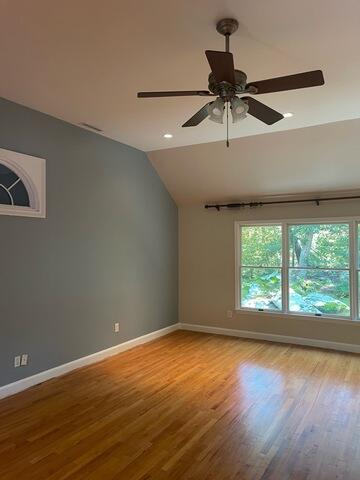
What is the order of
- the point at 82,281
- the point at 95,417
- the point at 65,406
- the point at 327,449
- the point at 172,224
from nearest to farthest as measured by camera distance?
the point at 327,449, the point at 95,417, the point at 65,406, the point at 82,281, the point at 172,224

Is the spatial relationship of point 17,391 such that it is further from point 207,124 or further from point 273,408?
point 207,124

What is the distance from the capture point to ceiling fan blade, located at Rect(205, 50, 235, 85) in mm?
1946

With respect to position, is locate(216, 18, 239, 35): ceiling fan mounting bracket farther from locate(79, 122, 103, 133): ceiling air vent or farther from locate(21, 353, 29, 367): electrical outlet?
locate(21, 353, 29, 367): electrical outlet

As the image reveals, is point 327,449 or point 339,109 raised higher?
point 339,109

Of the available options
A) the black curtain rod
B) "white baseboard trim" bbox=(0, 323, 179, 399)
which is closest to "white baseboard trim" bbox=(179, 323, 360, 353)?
"white baseboard trim" bbox=(0, 323, 179, 399)

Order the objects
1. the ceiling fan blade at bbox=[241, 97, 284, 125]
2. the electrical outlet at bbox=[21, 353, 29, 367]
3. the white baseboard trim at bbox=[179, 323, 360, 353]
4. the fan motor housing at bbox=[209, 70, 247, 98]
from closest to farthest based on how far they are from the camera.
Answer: the fan motor housing at bbox=[209, 70, 247, 98], the ceiling fan blade at bbox=[241, 97, 284, 125], the electrical outlet at bbox=[21, 353, 29, 367], the white baseboard trim at bbox=[179, 323, 360, 353]

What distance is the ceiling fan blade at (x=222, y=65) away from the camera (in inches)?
76.6

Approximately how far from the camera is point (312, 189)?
17.4 feet

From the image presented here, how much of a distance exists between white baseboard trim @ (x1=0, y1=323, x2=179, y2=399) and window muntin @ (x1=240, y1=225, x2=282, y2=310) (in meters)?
1.58

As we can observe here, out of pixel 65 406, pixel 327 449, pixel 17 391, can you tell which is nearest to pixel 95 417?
pixel 65 406

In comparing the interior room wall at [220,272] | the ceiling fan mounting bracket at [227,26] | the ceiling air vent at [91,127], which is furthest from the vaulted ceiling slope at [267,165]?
the ceiling fan mounting bracket at [227,26]

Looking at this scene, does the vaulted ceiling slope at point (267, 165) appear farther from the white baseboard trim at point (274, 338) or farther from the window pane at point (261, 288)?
the white baseboard trim at point (274, 338)

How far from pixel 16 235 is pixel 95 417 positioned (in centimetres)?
195

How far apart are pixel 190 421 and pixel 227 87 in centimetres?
268
